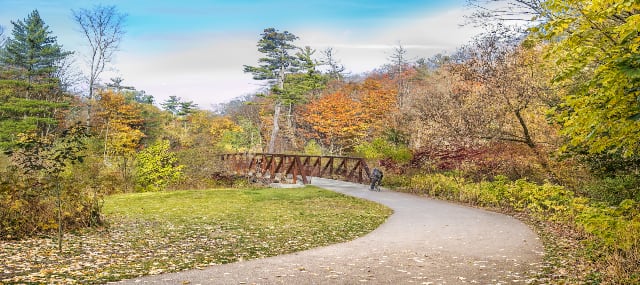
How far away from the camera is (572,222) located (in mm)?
8609

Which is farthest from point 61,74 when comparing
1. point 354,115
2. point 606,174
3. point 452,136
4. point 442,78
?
point 606,174

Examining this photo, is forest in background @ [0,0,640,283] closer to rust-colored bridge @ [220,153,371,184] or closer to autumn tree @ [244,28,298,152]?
autumn tree @ [244,28,298,152]

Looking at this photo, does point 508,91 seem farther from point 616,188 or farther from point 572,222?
point 616,188

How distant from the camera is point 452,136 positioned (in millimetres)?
13820

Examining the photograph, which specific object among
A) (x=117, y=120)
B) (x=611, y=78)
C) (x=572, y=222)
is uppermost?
(x=117, y=120)

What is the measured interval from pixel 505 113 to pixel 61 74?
32854 millimetres

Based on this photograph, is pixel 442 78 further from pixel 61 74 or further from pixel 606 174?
pixel 61 74

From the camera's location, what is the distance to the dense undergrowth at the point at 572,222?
16.6 feet

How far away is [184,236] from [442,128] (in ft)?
31.2

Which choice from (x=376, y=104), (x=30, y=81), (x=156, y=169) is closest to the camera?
(x=156, y=169)

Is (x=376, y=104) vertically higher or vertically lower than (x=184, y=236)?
higher

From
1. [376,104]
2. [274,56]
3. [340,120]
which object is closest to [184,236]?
[340,120]

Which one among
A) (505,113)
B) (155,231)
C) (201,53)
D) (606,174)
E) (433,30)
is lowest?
(155,231)

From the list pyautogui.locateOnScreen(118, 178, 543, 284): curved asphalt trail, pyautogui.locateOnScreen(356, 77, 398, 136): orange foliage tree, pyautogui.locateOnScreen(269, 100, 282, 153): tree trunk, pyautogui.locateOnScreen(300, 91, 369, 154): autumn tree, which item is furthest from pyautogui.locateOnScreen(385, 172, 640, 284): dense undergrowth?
pyautogui.locateOnScreen(269, 100, 282, 153): tree trunk
